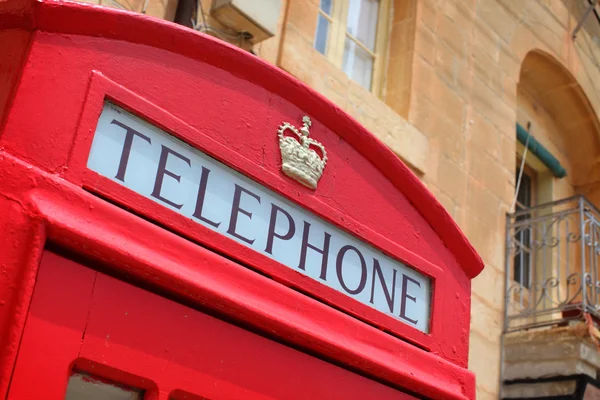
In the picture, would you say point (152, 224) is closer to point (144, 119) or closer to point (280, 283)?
point (144, 119)

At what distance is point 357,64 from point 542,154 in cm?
293

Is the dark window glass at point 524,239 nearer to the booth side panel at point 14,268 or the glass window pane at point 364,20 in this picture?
the glass window pane at point 364,20

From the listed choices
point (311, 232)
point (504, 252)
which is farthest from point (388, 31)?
point (311, 232)

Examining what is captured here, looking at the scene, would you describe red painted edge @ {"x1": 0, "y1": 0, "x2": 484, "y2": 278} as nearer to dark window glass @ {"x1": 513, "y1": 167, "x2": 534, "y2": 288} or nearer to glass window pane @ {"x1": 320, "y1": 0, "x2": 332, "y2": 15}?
glass window pane @ {"x1": 320, "y1": 0, "x2": 332, "y2": 15}

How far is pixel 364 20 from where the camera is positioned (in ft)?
20.5

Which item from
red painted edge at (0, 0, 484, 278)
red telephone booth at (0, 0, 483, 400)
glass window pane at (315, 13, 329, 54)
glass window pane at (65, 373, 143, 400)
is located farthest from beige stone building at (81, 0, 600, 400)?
glass window pane at (65, 373, 143, 400)

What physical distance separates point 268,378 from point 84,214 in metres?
0.61

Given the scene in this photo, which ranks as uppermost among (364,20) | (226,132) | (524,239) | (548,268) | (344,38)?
(364,20)

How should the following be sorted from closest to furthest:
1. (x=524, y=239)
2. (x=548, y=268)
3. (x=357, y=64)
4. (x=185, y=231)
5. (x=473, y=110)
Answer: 1. (x=185, y=231)
2. (x=357, y=64)
3. (x=473, y=110)
4. (x=524, y=239)
5. (x=548, y=268)

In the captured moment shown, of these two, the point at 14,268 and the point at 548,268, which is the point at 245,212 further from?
the point at 548,268

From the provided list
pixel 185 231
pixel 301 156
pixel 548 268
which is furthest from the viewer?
pixel 548 268

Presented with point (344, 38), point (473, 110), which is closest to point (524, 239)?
point (473, 110)

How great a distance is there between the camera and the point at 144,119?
5.88ft

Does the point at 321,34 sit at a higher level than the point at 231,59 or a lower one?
higher
